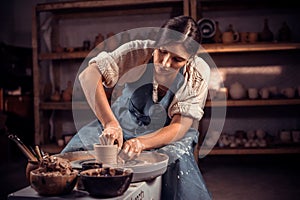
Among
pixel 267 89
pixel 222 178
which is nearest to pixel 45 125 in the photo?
pixel 222 178

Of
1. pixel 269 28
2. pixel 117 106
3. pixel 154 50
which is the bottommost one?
pixel 117 106

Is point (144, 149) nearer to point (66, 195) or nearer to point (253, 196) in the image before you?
point (66, 195)

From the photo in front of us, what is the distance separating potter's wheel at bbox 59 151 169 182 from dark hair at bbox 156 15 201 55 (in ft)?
1.55

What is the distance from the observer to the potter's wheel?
4.37 feet

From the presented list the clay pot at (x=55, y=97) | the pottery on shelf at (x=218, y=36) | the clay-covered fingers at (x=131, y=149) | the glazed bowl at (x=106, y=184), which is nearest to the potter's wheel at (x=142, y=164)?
the clay-covered fingers at (x=131, y=149)

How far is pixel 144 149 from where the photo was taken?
1.64 metres

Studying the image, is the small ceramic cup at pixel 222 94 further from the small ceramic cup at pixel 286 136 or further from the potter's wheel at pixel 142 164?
the potter's wheel at pixel 142 164

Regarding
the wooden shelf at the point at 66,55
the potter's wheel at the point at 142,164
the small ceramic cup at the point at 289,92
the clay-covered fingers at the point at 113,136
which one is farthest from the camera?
the wooden shelf at the point at 66,55

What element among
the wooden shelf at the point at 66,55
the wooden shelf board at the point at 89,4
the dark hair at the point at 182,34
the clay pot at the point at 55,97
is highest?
the wooden shelf board at the point at 89,4

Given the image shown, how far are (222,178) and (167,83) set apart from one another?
1699mm

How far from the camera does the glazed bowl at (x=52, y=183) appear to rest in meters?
1.13

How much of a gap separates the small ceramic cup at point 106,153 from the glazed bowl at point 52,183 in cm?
22

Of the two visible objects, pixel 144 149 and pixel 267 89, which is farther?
pixel 267 89

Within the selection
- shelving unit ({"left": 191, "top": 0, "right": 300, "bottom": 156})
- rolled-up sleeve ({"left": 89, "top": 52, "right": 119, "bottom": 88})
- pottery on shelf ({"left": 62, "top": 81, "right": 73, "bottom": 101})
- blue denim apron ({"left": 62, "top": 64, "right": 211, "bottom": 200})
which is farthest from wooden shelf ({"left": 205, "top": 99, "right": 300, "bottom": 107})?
rolled-up sleeve ({"left": 89, "top": 52, "right": 119, "bottom": 88})
